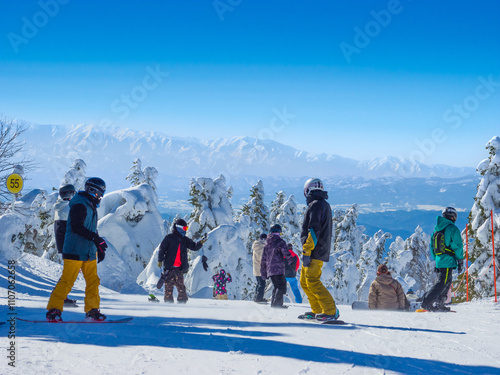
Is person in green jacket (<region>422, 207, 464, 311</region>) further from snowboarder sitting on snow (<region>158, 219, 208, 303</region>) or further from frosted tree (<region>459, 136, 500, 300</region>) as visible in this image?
frosted tree (<region>459, 136, 500, 300</region>)

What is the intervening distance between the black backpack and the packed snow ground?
1863mm

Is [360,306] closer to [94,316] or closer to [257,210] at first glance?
[94,316]

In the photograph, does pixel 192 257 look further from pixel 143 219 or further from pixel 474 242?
pixel 474 242

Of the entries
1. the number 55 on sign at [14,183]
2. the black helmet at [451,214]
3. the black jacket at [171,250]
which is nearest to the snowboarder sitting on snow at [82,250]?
the black jacket at [171,250]

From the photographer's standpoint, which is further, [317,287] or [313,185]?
[313,185]

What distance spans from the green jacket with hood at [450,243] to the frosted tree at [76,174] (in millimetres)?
28374

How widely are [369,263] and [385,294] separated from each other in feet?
97.2

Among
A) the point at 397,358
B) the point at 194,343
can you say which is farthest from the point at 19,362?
the point at 397,358

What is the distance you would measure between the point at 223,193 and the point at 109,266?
1300 cm

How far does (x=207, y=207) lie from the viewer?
28203 mm

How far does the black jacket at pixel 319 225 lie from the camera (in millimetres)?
6121

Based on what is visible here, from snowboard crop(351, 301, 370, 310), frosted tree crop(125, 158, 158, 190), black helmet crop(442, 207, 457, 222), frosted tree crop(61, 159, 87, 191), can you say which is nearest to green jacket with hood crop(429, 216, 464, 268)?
black helmet crop(442, 207, 457, 222)

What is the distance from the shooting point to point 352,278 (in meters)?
36.2

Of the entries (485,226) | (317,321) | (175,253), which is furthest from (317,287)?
(485,226)
